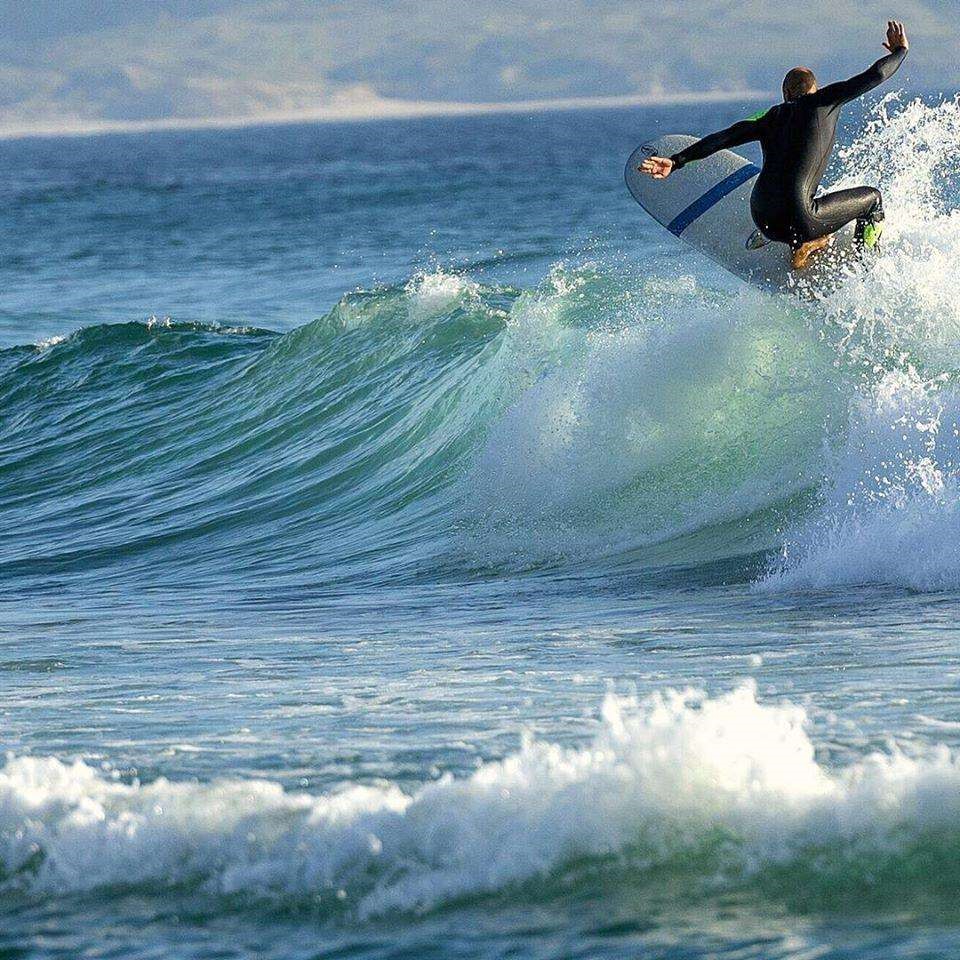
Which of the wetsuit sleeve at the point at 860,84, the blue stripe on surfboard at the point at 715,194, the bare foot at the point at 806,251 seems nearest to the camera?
the wetsuit sleeve at the point at 860,84

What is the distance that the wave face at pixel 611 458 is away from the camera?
31.1 feet

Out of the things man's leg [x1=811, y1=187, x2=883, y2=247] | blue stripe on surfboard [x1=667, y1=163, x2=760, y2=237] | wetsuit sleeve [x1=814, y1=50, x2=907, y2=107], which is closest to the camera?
wetsuit sleeve [x1=814, y1=50, x2=907, y2=107]

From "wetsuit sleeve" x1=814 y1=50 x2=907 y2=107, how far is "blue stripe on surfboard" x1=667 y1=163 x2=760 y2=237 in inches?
43.6

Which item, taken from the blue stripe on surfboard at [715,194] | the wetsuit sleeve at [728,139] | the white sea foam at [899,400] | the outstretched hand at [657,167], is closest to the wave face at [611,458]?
the white sea foam at [899,400]

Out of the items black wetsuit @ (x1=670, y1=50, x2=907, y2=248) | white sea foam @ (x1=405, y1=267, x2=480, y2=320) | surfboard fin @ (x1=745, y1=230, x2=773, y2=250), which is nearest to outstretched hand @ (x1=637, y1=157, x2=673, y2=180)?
black wetsuit @ (x1=670, y1=50, x2=907, y2=248)

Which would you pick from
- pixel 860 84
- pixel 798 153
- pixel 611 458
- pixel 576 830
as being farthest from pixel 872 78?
pixel 576 830

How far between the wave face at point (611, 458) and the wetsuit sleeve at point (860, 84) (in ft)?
4.29

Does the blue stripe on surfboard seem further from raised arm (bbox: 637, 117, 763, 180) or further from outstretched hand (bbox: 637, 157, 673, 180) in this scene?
outstretched hand (bbox: 637, 157, 673, 180)

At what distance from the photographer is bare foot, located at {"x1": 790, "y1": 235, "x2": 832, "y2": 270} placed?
10.0 m

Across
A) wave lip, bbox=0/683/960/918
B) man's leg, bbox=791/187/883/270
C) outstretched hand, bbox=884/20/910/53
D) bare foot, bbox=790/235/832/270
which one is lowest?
wave lip, bbox=0/683/960/918

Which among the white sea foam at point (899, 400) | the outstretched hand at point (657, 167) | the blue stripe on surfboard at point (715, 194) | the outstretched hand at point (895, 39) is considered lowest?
the white sea foam at point (899, 400)

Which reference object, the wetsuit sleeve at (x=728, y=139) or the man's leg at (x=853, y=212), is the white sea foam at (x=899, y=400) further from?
the wetsuit sleeve at (x=728, y=139)

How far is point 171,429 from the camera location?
1564cm

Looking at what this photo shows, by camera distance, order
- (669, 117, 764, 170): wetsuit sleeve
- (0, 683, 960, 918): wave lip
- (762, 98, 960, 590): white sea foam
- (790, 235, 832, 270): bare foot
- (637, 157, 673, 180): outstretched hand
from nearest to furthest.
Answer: (0, 683, 960, 918): wave lip, (762, 98, 960, 590): white sea foam, (637, 157, 673, 180): outstretched hand, (669, 117, 764, 170): wetsuit sleeve, (790, 235, 832, 270): bare foot
